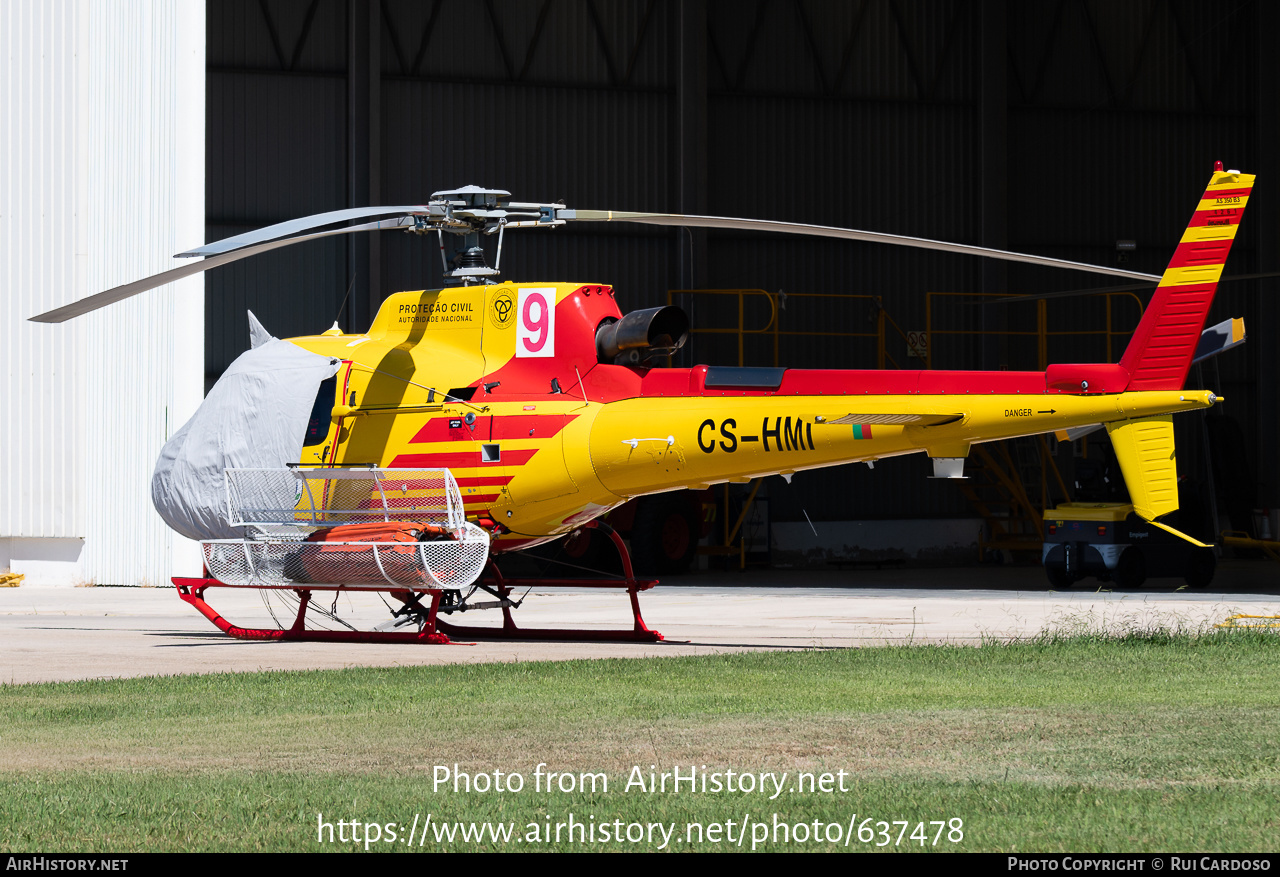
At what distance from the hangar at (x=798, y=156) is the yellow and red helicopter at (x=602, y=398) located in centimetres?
1192

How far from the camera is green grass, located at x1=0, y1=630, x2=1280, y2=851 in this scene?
5.54 metres

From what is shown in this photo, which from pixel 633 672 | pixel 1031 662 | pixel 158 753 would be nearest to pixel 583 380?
pixel 633 672

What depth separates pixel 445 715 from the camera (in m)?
8.41

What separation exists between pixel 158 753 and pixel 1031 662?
604 centimetres

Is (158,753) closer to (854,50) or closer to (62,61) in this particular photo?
(62,61)

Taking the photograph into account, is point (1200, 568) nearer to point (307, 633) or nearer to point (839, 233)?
point (839, 233)

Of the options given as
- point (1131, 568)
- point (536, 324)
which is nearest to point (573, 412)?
point (536, 324)

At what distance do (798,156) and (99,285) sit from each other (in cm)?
1371

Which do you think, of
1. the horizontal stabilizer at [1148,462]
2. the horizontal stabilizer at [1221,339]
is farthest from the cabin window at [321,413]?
the horizontal stabilizer at [1221,339]

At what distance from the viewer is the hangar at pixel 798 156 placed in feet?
88.8

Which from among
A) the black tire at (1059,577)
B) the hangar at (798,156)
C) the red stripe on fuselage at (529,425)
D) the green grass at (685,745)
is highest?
the hangar at (798,156)

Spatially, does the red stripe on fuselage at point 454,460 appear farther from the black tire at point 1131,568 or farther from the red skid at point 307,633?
the black tire at point 1131,568

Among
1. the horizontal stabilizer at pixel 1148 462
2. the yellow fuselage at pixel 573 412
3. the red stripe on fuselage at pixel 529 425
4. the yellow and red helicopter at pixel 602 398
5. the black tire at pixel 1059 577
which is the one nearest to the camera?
the horizontal stabilizer at pixel 1148 462

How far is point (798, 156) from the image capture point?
96.4 ft
